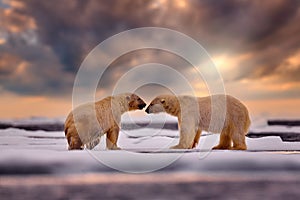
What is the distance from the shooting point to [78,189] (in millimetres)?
2627

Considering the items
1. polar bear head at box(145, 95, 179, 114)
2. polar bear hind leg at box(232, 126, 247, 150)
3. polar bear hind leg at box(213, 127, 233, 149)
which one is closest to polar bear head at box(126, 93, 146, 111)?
polar bear head at box(145, 95, 179, 114)

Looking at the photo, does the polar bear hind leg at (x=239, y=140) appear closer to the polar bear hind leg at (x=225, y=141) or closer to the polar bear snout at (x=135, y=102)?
the polar bear hind leg at (x=225, y=141)

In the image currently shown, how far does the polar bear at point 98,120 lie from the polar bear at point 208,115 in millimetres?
316

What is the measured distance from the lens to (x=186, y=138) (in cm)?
525

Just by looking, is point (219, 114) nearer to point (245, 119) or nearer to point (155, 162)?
point (245, 119)

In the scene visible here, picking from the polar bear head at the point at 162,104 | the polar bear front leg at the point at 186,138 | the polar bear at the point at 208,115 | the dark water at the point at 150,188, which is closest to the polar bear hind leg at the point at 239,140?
the polar bear at the point at 208,115

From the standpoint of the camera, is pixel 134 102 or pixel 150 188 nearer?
pixel 150 188

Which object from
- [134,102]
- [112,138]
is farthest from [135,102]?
[112,138]

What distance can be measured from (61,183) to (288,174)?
1.61 meters

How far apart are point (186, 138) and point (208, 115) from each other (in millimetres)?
430

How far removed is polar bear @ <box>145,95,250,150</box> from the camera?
17.5 feet

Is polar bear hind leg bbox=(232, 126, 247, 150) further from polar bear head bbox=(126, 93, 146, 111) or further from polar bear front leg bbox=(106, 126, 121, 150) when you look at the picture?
polar bear front leg bbox=(106, 126, 121, 150)

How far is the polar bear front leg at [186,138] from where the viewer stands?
521cm

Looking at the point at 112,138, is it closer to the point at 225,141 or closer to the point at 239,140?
the point at 225,141
